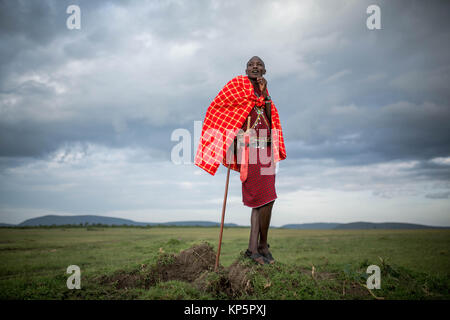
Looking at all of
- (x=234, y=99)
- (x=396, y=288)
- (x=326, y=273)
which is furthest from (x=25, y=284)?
(x=396, y=288)

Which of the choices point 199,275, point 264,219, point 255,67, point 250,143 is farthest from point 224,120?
point 199,275

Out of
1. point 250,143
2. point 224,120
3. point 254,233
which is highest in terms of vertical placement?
point 224,120

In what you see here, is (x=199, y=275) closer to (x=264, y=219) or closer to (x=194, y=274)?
(x=194, y=274)

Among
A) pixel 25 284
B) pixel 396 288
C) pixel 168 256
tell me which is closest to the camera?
pixel 396 288

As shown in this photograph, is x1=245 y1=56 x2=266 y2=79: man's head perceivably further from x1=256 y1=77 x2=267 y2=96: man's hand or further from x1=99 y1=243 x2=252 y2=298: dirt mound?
x1=99 y1=243 x2=252 y2=298: dirt mound

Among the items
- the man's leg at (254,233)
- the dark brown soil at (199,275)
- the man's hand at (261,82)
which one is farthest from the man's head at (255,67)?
the dark brown soil at (199,275)

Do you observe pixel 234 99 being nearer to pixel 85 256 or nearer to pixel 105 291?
pixel 105 291

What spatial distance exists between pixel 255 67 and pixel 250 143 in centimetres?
158

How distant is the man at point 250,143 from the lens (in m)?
5.56

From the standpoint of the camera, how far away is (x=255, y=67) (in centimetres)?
591

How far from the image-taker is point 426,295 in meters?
4.76

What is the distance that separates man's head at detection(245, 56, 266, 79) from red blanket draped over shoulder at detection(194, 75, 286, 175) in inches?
6.1

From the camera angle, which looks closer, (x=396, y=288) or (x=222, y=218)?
(x=396, y=288)
